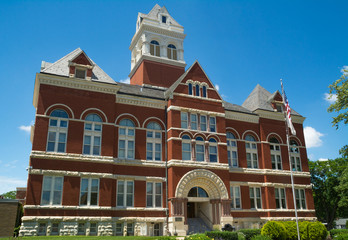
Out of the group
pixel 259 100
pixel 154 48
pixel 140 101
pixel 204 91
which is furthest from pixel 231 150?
pixel 154 48

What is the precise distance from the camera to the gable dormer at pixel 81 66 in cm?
2911

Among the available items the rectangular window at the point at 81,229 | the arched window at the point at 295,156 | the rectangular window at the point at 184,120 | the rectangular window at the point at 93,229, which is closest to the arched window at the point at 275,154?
the arched window at the point at 295,156

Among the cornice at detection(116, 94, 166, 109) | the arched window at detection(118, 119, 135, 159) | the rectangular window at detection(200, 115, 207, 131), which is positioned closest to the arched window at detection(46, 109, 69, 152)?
the arched window at detection(118, 119, 135, 159)

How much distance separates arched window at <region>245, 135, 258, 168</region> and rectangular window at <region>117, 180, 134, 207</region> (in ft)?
46.3

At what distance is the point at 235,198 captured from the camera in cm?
3344

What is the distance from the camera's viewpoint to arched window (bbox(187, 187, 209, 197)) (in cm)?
3136

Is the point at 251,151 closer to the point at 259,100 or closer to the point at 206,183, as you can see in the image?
the point at 259,100

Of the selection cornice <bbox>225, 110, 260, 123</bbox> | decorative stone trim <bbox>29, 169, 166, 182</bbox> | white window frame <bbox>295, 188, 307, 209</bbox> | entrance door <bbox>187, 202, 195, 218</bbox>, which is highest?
cornice <bbox>225, 110, 260, 123</bbox>

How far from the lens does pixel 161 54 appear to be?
42.1 meters

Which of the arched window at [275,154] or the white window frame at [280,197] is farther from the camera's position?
the arched window at [275,154]

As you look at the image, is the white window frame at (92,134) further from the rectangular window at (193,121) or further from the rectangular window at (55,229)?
the rectangular window at (193,121)

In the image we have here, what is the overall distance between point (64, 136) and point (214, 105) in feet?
51.2

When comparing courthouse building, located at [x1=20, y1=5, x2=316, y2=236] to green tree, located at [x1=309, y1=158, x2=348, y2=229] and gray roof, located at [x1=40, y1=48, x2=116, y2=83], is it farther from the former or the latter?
green tree, located at [x1=309, y1=158, x2=348, y2=229]

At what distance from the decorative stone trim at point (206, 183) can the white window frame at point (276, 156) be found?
909 centimetres
